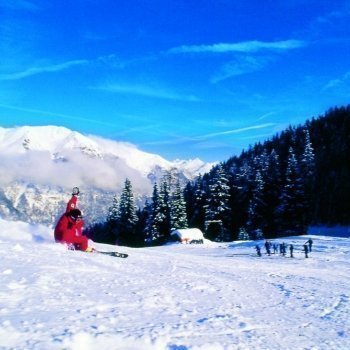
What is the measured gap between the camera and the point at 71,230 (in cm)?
1983

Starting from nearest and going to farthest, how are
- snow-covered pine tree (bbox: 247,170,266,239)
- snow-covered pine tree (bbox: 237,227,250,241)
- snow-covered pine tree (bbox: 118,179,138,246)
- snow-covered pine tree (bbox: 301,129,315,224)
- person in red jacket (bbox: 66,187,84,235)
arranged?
person in red jacket (bbox: 66,187,84,235), snow-covered pine tree (bbox: 237,227,250,241), snow-covered pine tree (bbox: 301,129,315,224), snow-covered pine tree (bbox: 247,170,266,239), snow-covered pine tree (bbox: 118,179,138,246)

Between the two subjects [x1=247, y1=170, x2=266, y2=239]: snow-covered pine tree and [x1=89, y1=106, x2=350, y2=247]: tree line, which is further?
[x1=247, y1=170, x2=266, y2=239]: snow-covered pine tree

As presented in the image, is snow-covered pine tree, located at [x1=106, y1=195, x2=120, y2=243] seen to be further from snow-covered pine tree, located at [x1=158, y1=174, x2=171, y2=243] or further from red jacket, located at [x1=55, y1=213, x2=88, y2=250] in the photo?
red jacket, located at [x1=55, y1=213, x2=88, y2=250]

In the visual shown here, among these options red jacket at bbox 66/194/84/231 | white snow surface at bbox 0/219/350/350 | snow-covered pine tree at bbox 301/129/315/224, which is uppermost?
snow-covered pine tree at bbox 301/129/315/224

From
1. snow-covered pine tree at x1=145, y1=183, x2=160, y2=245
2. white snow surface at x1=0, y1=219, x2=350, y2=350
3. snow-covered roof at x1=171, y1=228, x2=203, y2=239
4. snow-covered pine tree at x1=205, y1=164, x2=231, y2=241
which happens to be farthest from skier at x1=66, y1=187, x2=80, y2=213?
snow-covered pine tree at x1=145, y1=183, x2=160, y2=245

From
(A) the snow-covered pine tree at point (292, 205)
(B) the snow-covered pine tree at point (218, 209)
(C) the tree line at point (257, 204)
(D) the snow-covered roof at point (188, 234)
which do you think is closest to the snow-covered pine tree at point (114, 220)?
(C) the tree line at point (257, 204)

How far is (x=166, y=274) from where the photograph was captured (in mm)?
15023

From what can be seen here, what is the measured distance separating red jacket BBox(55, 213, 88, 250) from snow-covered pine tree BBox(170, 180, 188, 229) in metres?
49.4

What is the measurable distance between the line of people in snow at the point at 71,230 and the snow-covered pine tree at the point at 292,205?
54265 millimetres

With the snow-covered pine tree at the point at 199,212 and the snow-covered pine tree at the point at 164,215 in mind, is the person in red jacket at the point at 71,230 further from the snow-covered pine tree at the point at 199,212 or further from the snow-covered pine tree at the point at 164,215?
the snow-covered pine tree at the point at 199,212

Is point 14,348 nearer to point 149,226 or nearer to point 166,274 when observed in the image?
point 166,274

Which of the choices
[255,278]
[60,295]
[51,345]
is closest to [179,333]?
[51,345]

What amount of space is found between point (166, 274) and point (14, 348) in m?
9.01

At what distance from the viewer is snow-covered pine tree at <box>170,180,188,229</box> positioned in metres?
69.4
